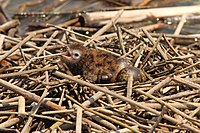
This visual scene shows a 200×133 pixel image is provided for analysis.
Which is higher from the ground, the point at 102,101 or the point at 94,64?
the point at 94,64

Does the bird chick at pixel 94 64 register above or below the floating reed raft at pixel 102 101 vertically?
above

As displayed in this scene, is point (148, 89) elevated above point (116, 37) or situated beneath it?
situated beneath

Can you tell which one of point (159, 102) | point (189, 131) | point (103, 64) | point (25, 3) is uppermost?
point (25, 3)

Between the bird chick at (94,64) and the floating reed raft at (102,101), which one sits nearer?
the floating reed raft at (102,101)

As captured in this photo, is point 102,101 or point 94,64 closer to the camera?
point 102,101

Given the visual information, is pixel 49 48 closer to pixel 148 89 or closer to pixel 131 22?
pixel 148 89

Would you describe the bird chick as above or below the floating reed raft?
above

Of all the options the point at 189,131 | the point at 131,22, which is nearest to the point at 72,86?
the point at 189,131

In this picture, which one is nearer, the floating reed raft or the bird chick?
the floating reed raft
